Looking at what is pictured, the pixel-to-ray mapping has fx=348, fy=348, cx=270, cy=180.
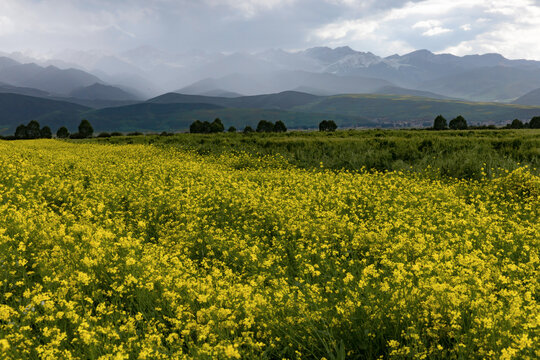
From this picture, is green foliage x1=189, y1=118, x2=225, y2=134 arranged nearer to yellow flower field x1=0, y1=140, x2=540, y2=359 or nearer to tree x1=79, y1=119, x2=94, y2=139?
→ tree x1=79, y1=119, x2=94, y2=139

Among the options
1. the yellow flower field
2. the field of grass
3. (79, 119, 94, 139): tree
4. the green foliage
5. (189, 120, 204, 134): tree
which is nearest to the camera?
the yellow flower field

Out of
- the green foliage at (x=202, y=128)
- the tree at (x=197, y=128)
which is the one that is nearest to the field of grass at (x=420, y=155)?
the green foliage at (x=202, y=128)

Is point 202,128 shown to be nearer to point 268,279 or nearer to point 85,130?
point 85,130

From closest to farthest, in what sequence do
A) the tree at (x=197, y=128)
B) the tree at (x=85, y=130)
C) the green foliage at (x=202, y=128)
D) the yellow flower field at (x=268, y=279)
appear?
the yellow flower field at (x=268, y=279) < the green foliage at (x=202, y=128) < the tree at (x=197, y=128) < the tree at (x=85, y=130)

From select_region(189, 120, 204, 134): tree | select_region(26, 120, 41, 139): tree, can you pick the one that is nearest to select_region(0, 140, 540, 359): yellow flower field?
select_region(189, 120, 204, 134): tree

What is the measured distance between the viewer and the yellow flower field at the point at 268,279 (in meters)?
3.52

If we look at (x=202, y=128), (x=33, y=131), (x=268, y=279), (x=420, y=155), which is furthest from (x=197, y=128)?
(x=268, y=279)

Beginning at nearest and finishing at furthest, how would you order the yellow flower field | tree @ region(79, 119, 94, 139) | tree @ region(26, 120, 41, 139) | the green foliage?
the yellow flower field < the green foliage < tree @ region(79, 119, 94, 139) < tree @ region(26, 120, 41, 139)

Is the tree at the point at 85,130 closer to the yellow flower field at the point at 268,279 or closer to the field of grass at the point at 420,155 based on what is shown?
the field of grass at the point at 420,155

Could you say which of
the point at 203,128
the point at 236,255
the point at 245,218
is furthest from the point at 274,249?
the point at 203,128

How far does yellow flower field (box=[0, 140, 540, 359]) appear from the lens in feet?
11.6

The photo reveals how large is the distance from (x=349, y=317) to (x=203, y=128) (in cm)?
7110

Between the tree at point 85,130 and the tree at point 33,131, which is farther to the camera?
the tree at point 33,131

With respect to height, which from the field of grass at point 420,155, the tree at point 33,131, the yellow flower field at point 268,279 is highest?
the tree at point 33,131
